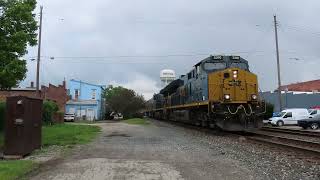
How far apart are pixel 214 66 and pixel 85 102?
2368 inches

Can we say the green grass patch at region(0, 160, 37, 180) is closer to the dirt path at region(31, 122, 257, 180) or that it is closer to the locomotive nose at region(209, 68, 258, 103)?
the dirt path at region(31, 122, 257, 180)

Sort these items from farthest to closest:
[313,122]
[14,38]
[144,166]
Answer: [313,122]
[14,38]
[144,166]

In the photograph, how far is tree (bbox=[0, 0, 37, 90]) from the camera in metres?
19.9

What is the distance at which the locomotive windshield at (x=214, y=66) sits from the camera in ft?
91.6

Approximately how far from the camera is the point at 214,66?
28.0 m

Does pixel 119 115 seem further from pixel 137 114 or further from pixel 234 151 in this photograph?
pixel 234 151

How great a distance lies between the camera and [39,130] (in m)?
17.8

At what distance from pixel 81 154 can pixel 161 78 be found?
68.8m

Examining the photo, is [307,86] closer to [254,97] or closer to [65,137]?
[254,97]

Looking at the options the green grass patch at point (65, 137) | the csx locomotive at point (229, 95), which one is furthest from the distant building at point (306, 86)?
the green grass patch at point (65, 137)

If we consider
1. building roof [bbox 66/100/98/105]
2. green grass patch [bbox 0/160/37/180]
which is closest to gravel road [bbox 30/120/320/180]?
green grass patch [bbox 0/160/37/180]

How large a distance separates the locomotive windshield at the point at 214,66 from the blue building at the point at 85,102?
53904 millimetres

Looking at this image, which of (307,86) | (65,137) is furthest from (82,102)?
(65,137)

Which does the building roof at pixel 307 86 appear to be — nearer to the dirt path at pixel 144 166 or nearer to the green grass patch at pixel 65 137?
the green grass patch at pixel 65 137
